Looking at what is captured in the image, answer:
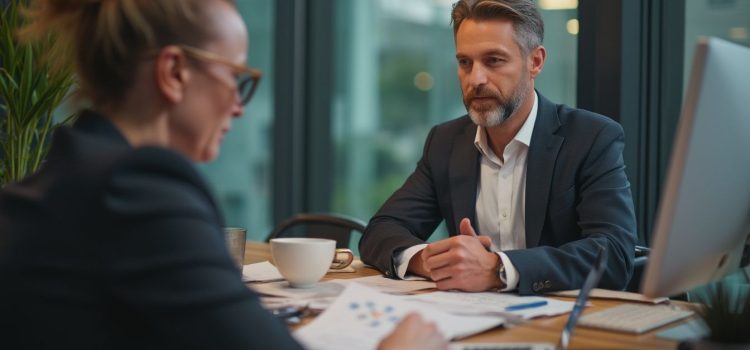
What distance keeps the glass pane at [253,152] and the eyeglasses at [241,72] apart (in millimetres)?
3471

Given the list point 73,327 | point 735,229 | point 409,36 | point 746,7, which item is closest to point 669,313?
point 735,229

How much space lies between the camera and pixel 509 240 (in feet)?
7.77

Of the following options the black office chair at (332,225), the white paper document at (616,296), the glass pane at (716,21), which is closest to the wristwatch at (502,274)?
the white paper document at (616,296)

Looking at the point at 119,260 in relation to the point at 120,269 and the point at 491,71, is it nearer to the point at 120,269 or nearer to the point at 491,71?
the point at 120,269

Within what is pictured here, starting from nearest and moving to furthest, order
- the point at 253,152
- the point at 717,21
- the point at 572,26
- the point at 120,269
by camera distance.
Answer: the point at 120,269, the point at 717,21, the point at 572,26, the point at 253,152

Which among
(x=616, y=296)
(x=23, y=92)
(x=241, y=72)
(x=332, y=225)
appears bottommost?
(x=332, y=225)

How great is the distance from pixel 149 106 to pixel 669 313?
100 cm

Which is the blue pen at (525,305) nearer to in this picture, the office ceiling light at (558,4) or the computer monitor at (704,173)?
the computer monitor at (704,173)

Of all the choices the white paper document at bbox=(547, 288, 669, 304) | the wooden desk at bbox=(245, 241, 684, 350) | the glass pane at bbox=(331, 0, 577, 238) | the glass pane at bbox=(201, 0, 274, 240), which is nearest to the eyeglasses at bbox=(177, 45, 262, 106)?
the wooden desk at bbox=(245, 241, 684, 350)

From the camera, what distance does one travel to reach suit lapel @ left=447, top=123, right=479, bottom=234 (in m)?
2.35

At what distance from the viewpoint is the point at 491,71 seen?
2.40 m

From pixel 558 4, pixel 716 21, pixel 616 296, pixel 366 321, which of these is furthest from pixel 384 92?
pixel 366 321

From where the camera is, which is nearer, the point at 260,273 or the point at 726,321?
the point at 726,321

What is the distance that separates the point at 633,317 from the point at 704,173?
380 mm
